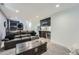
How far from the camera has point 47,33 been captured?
1883mm

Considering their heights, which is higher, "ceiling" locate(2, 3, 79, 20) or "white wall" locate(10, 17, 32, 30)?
"ceiling" locate(2, 3, 79, 20)

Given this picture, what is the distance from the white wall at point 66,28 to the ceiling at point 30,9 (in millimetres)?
113

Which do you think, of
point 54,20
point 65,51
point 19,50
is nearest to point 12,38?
point 19,50

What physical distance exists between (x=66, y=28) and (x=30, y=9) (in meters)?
0.77

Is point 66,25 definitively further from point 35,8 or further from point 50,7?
point 35,8

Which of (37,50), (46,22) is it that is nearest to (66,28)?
(46,22)

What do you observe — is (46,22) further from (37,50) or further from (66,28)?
(37,50)

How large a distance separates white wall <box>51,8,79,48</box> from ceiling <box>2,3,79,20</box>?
0.11m

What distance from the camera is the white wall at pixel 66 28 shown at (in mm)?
1778

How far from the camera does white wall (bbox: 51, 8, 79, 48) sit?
5.83 feet

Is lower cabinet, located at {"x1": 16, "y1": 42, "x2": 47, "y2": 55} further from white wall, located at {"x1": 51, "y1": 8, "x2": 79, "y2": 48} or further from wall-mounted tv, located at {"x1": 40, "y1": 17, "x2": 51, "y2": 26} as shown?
wall-mounted tv, located at {"x1": 40, "y1": 17, "x2": 51, "y2": 26}

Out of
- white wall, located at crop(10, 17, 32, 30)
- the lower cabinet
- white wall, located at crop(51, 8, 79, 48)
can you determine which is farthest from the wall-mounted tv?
the lower cabinet

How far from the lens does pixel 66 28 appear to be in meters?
1.82

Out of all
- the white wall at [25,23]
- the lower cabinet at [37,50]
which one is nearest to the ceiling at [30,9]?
the white wall at [25,23]
